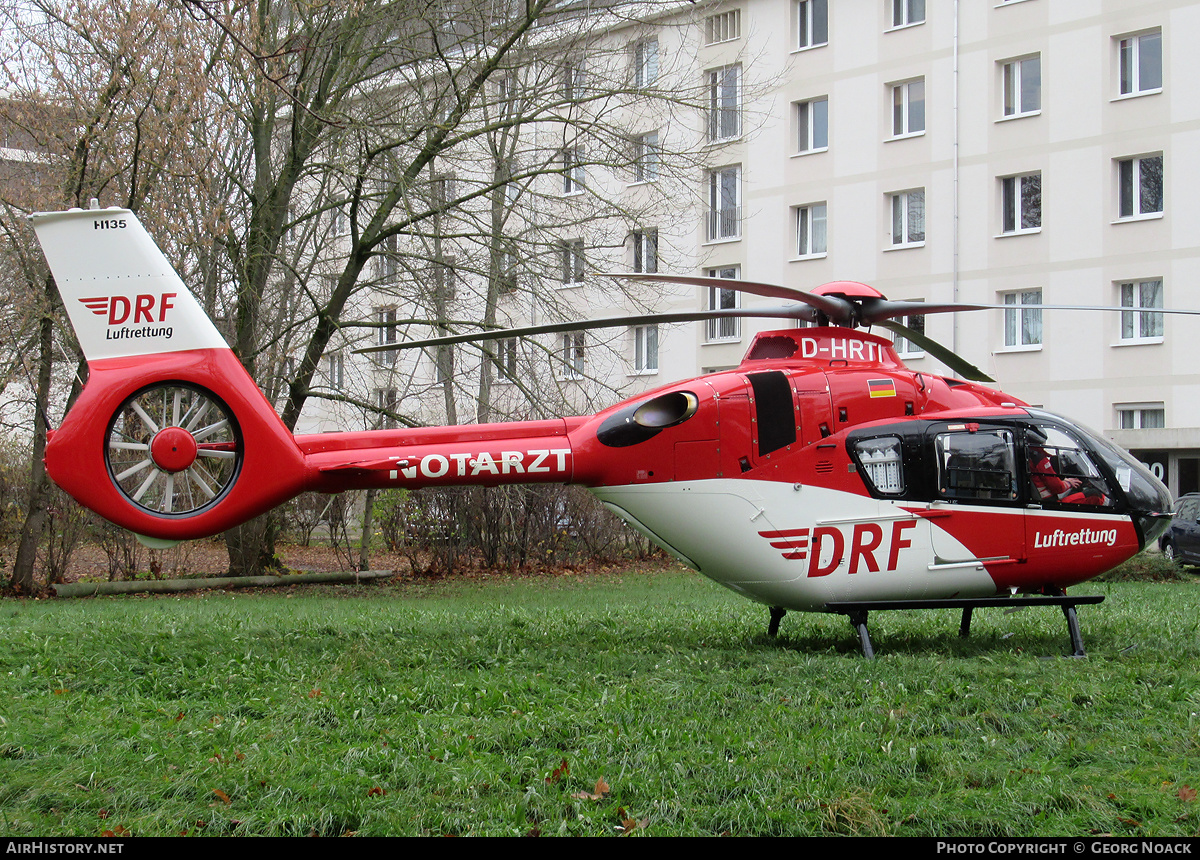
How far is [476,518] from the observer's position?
22.1 meters

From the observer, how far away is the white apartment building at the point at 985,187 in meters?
25.6

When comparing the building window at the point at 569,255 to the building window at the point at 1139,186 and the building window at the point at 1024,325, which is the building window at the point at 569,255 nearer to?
the building window at the point at 1024,325

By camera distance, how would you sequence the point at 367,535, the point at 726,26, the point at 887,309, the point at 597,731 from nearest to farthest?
the point at 597,731
the point at 887,309
the point at 367,535
the point at 726,26

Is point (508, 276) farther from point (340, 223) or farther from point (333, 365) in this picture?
point (340, 223)

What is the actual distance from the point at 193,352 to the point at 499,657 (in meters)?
3.41

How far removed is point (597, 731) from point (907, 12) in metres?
28.7

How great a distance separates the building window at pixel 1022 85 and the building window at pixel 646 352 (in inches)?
482

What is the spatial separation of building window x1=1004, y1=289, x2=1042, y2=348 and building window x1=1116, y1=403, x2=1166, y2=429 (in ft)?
9.00

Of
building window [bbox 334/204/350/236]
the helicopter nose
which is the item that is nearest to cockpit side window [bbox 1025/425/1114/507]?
the helicopter nose

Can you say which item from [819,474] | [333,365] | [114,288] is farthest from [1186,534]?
[114,288]

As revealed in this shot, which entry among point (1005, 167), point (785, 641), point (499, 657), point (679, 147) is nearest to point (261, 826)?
point (499, 657)

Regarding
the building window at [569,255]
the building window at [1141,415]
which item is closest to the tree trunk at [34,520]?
the building window at [569,255]

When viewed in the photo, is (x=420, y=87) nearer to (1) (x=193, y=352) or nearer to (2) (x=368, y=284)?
(2) (x=368, y=284)

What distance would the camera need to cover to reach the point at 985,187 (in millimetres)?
28078
